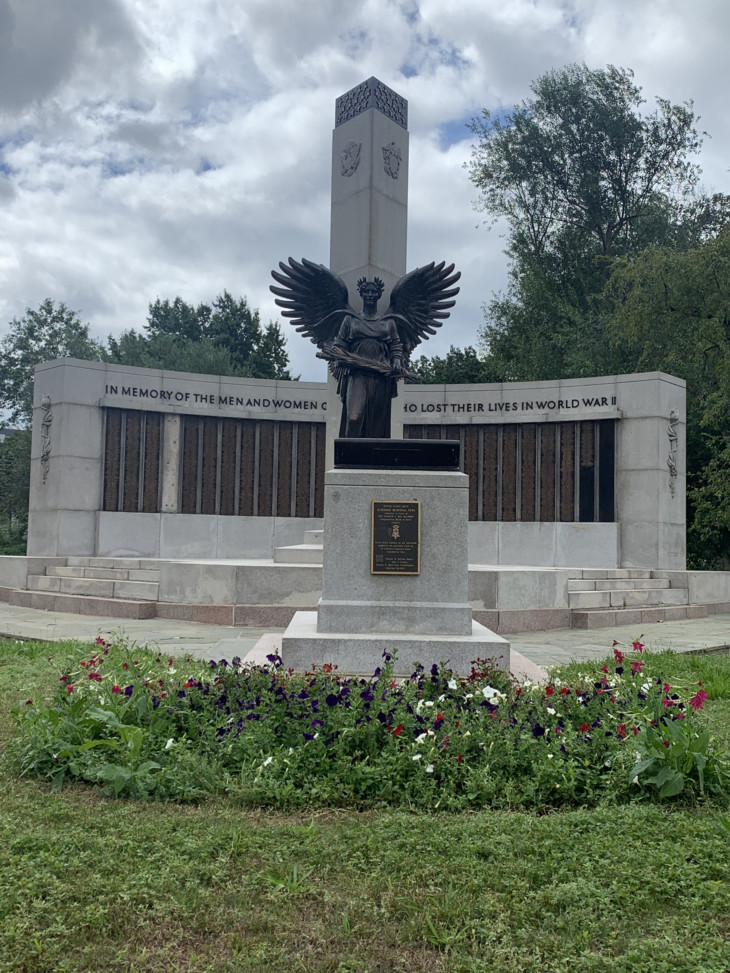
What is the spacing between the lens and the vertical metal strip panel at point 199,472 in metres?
19.7

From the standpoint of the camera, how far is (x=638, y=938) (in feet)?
8.98

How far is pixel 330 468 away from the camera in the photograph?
13.8 metres

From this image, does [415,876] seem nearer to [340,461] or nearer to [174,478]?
[340,461]

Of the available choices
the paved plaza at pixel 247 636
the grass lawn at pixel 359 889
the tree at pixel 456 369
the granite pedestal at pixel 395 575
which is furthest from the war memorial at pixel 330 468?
the tree at pixel 456 369

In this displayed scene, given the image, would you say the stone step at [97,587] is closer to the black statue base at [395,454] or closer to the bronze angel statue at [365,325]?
the bronze angel statue at [365,325]

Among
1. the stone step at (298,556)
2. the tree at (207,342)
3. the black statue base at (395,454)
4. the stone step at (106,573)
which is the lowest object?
the stone step at (106,573)

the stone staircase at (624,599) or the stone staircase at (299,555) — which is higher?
the stone staircase at (299,555)

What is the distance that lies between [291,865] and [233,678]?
2.42 meters

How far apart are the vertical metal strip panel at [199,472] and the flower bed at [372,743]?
47.3 feet

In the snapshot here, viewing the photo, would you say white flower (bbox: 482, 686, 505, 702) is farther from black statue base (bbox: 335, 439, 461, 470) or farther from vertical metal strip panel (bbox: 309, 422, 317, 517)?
vertical metal strip panel (bbox: 309, 422, 317, 517)

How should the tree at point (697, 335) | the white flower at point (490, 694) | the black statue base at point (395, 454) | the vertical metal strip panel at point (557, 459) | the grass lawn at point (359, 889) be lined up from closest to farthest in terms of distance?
the grass lawn at point (359, 889) < the white flower at point (490, 694) < the black statue base at point (395, 454) < the vertical metal strip panel at point (557, 459) < the tree at point (697, 335)

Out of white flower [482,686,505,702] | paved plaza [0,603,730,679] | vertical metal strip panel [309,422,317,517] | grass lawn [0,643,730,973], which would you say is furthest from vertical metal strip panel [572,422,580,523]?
grass lawn [0,643,730,973]

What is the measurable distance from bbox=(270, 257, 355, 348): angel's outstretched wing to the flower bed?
723 cm

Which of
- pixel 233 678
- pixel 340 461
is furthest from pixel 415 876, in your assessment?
pixel 340 461
